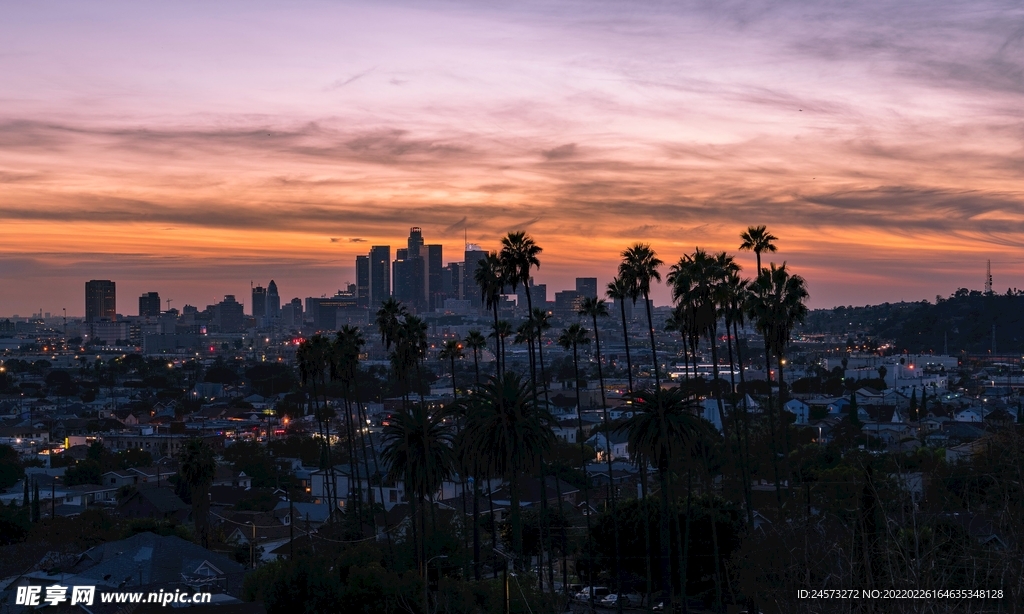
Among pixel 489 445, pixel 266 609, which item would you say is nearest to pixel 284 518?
pixel 266 609

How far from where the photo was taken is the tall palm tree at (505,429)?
26.9 m

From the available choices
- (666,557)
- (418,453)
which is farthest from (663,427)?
(418,453)

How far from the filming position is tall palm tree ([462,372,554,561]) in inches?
1059

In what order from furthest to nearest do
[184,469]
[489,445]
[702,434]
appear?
[184,469], [702,434], [489,445]

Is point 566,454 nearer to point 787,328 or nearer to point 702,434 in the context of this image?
point 787,328

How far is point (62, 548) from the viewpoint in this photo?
129ft

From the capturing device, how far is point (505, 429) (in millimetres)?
26812

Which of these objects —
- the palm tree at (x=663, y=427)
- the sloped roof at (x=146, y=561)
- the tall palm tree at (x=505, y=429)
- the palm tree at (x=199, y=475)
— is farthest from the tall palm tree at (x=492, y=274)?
the palm tree at (x=199, y=475)

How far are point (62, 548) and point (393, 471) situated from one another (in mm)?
14992

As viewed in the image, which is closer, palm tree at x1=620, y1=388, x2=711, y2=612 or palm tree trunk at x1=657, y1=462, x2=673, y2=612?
palm tree at x1=620, y1=388, x2=711, y2=612

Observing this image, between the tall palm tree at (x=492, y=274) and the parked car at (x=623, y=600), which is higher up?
the tall palm tree at (x=492, y=274)

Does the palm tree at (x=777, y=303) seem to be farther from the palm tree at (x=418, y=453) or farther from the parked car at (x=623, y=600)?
the palm tree at (x=418, y=453)

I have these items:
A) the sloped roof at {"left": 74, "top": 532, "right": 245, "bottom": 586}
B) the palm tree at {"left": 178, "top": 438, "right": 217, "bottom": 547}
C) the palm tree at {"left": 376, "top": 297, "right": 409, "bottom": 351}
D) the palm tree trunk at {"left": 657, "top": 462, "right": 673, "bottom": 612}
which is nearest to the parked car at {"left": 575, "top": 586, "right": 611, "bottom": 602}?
→ the palm tree trunk at {"left": 657, "top": 462, "right": 673, "bottom": 612}

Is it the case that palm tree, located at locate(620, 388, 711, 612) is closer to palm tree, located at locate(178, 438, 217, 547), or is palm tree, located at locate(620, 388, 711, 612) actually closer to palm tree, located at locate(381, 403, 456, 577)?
palm tree, located at locate(381, 403, 456, 577)
